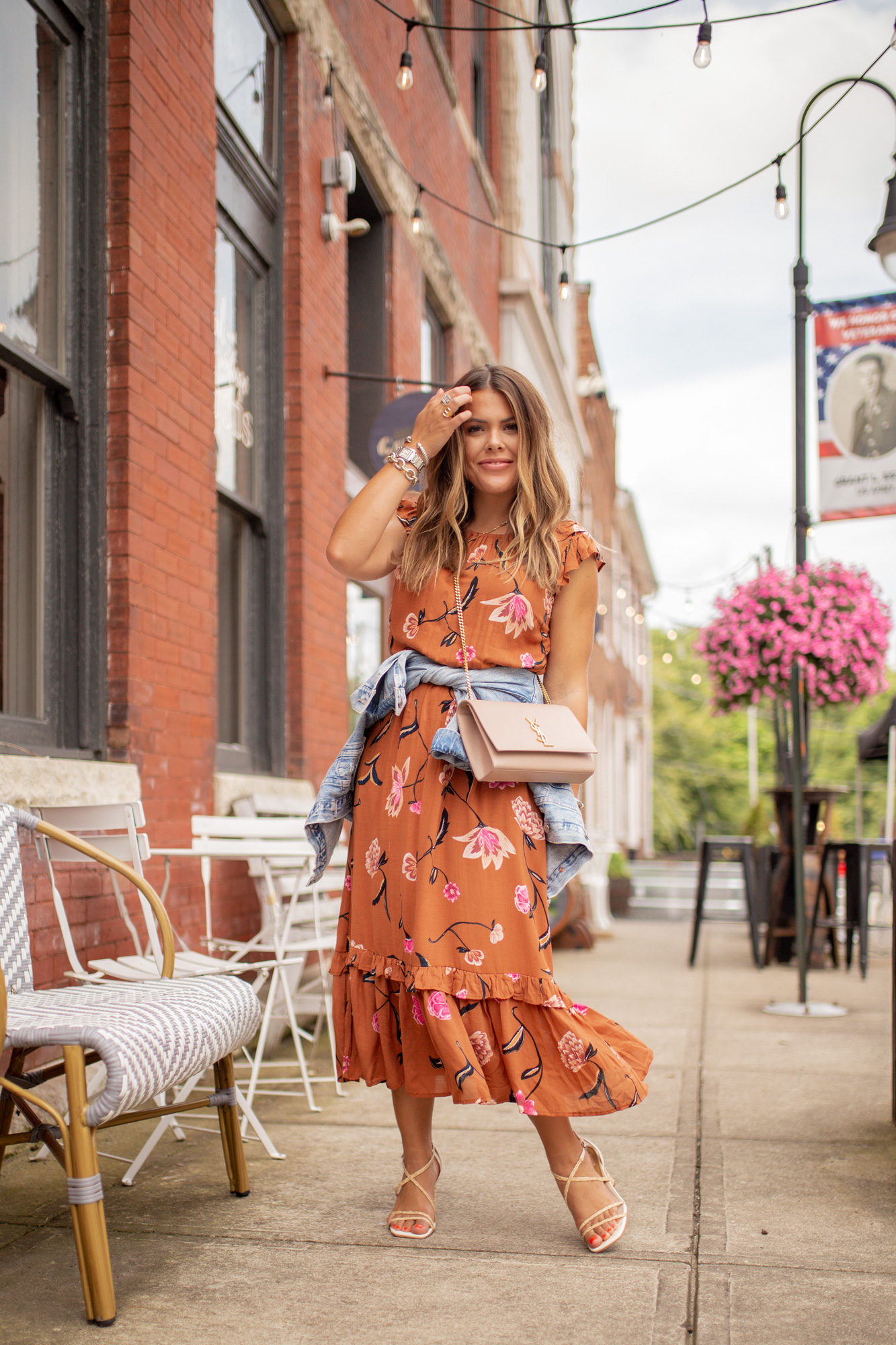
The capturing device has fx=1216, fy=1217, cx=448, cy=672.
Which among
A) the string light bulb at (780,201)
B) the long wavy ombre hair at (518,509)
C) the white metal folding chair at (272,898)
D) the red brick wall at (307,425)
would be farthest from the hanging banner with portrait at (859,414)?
the long wavy ombre hair at (518,509)

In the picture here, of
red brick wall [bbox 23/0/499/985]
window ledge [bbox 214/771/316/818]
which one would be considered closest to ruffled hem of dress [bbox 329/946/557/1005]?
red brick wall [bbox 23/0/499/985]

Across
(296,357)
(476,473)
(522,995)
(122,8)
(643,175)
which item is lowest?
(522,995)

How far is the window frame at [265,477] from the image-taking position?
5891mm

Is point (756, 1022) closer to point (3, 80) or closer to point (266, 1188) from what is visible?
point (266, 1188)

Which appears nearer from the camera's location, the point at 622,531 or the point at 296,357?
the point at 296,357

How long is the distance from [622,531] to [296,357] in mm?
22171

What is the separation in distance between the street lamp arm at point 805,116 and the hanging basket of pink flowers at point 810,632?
2073 mm

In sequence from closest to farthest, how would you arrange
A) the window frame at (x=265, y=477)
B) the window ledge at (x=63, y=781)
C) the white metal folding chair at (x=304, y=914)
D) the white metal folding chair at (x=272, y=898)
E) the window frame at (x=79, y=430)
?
the window ledge at (x=63, y=781) → the white metal folding chair at (x=272, y=898) → the window frame at (x=79, y=430) → the white metal folding chair at (x=304, y=914) → the window frame at (x=265, y=477)

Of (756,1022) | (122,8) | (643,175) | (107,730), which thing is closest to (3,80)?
(122,8)

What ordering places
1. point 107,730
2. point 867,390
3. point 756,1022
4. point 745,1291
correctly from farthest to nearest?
point 867,390 < point 756,1022 < point 107,730 < point 745,1291

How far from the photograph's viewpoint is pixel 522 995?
2658 millimetres

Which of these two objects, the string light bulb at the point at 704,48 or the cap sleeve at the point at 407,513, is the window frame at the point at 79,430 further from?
the string light bulb at the point at 704,48

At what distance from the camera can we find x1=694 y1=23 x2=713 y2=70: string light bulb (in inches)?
173

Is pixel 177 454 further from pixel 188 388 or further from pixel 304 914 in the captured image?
pixel 304 914
